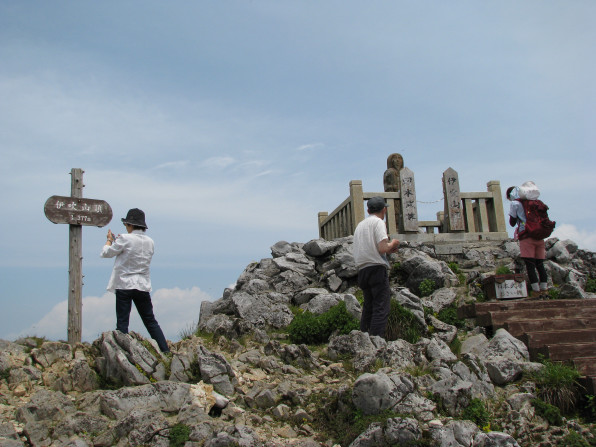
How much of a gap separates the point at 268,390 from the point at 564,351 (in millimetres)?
4732

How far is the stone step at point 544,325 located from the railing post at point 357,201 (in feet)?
17.3

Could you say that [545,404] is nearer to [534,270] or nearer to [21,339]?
[534,270]

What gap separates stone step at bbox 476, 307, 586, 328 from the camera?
9.51 meters

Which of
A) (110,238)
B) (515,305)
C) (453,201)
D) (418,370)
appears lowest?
(418,370)

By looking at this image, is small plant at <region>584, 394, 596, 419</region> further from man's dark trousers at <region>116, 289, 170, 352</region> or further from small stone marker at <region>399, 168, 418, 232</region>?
small stone marker at <region>399, 168, 418, 232</region>

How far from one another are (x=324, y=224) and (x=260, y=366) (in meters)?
10.5

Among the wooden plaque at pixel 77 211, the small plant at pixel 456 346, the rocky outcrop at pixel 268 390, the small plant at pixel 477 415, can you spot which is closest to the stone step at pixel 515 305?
the rocky outcrop at pixel 268 390

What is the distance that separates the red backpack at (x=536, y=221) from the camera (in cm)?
1074

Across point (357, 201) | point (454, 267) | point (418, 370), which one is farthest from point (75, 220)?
point (454, 267)

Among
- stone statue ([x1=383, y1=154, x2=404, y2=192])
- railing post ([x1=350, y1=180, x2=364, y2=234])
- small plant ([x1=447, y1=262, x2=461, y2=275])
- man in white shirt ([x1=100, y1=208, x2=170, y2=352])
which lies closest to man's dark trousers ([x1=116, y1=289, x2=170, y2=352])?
man in white shirt ([x1=100, y1=208, x2=170, y2=352])

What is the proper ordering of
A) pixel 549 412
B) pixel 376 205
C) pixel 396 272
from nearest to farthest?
pixel 549 412 → pixel 376 205 → pixel 396 272

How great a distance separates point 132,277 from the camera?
7668mm

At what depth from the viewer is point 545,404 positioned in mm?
6707

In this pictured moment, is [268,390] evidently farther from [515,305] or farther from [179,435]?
[515,305]
